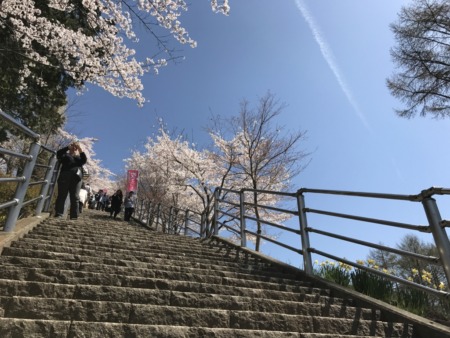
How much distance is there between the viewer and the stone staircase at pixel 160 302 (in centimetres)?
216

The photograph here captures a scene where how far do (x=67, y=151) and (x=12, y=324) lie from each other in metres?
5.88

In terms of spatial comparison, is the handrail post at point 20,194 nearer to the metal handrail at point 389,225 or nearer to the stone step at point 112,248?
the stone step at point 112,248

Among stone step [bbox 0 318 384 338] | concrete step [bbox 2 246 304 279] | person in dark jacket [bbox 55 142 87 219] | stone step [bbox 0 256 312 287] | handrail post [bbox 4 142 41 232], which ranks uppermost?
person in dark jacket [bbox 55 142 87 219]

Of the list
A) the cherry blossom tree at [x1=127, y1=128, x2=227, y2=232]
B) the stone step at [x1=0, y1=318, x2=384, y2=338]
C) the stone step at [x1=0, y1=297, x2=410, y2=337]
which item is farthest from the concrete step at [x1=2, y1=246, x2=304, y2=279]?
the cherry blossom tree at [x1=127, y1=128, x2=227, y2=232]

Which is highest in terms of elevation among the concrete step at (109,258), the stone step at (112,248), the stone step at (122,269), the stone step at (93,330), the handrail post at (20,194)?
the handrail post at (20,194)

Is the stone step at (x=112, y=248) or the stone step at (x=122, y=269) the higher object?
the stone step at (x=112, y=248)

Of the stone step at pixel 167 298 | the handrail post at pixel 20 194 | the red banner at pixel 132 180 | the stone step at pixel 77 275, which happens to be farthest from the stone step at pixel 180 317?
the red banner at pixel 132 180

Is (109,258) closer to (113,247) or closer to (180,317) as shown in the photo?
(113,247)

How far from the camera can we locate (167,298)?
2.81 m

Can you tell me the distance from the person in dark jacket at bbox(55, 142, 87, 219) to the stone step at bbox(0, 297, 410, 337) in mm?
5132

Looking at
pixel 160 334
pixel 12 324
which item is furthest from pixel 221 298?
pixel 12 324

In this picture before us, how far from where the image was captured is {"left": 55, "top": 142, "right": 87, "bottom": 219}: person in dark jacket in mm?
6922

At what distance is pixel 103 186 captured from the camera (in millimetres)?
36469

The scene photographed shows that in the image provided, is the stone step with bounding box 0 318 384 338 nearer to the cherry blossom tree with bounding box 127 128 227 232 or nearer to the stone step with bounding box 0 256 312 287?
the stone step with bounding box 0 256 312 287
